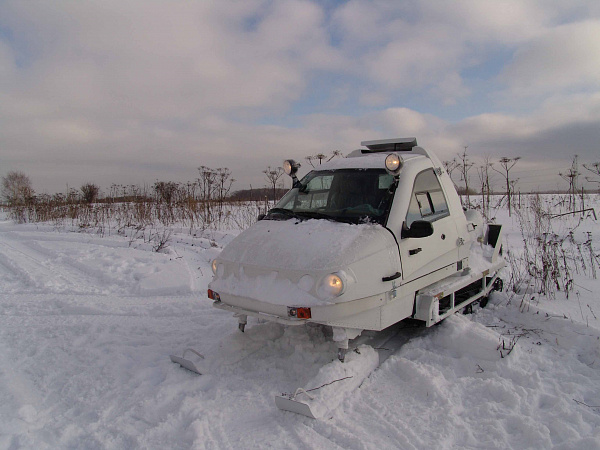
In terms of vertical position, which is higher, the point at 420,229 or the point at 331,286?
the point at 420,229

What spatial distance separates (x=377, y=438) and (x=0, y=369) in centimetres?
377

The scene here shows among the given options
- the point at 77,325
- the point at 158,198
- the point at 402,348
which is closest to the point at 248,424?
the point at 402,348

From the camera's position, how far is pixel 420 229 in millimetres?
3883

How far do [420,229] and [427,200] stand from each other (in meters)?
0.96

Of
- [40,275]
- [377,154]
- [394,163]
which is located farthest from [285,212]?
[40,275]

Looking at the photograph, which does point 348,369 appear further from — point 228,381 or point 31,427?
point 31,427

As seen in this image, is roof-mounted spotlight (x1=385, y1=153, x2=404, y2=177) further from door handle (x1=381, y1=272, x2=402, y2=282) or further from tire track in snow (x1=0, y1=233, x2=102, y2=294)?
tire track in snow (x1=0, y1=233, x2=102, y2=294)

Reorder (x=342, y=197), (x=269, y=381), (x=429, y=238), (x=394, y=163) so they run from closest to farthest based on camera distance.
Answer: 1. (x=269, y=381)
2. (x=394, y=163)
3. (x=429, y=238)
4. (x=342, y=197)

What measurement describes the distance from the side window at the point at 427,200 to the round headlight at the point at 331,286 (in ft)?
3.99

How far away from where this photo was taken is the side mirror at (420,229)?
385 centimetres

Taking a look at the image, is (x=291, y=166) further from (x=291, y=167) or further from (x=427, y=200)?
(x=427, y=200)

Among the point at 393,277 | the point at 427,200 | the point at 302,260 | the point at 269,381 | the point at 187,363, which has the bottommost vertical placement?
the point at 269,381

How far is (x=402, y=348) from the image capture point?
4332 mm

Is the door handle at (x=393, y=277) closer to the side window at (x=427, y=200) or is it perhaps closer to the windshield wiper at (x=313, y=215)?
the side window at (x=427, y=200)
